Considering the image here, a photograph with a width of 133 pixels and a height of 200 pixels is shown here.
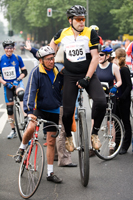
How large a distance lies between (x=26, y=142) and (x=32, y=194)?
0.81 meters

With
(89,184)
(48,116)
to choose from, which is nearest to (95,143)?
(89,184)

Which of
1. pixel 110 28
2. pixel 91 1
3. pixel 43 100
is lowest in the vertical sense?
pixel 110 28

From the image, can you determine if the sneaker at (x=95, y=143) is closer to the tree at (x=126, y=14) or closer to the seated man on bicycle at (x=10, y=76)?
the seated man on bicycle at (x=10, y=76)

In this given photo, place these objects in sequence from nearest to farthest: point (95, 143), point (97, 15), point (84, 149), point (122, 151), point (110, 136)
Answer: point (84, 149), point (95, 143), point (110, 136), point (122, 151), point (97, 15)

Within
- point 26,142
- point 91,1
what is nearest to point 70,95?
point 26,142

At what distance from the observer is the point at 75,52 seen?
5020mm

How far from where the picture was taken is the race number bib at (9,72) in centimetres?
795

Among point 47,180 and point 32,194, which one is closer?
point 32,194

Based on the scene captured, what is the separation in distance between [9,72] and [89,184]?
142 inches

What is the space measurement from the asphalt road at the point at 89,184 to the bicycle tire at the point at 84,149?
17 centimetres

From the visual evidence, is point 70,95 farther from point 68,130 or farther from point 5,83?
point 5,83

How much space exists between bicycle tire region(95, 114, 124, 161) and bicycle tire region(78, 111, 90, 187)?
1.13m

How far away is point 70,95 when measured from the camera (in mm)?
5059

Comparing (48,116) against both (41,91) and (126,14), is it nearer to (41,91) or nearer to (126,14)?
(41,91)
